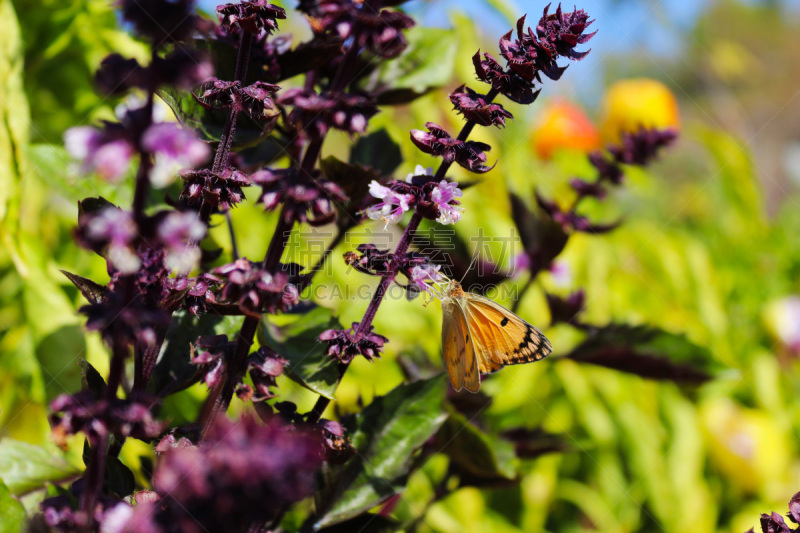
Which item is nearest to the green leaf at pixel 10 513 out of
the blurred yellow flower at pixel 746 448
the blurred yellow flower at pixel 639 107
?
the blurred yellow flower at pixel 746 448

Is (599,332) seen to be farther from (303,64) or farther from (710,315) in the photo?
(710,315)

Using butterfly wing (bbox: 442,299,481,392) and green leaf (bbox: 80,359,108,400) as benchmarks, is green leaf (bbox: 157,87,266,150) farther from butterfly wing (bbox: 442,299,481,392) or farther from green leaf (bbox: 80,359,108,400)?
butterfly wing (bbox: 442,299,481,392)

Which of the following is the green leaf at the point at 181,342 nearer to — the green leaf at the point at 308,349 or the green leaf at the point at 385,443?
the green leaf at the point at 308,349

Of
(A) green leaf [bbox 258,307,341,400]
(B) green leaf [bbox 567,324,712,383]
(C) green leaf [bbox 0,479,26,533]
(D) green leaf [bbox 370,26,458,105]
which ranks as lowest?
(C) green leaf [bbox 0,479,26,533]

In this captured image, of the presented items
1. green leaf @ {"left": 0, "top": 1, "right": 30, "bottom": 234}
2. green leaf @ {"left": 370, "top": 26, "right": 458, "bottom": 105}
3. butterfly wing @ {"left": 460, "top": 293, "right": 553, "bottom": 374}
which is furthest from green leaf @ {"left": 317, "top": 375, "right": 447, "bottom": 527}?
green leaf @ {"left": 0, "top": 1, "right": 30, "bottom": 234}

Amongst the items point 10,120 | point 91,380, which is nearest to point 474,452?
point 91,380

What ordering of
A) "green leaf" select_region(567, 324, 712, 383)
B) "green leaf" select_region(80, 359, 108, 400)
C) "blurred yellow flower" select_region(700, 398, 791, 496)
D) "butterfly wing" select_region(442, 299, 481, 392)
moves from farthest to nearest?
"blurred yellow flower" select_region(700, 398, 791, 496), "green leaf" select_region(567, 324, 712, 383), "butterfly wing" select_region(442, 299, 481, 392), "green leaf" select_region(80, 359, 108, 400)

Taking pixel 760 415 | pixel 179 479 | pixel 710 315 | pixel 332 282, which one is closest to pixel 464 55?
pixel 332 282

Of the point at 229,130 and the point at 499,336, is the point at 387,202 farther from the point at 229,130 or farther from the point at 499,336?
the point at 499,336
